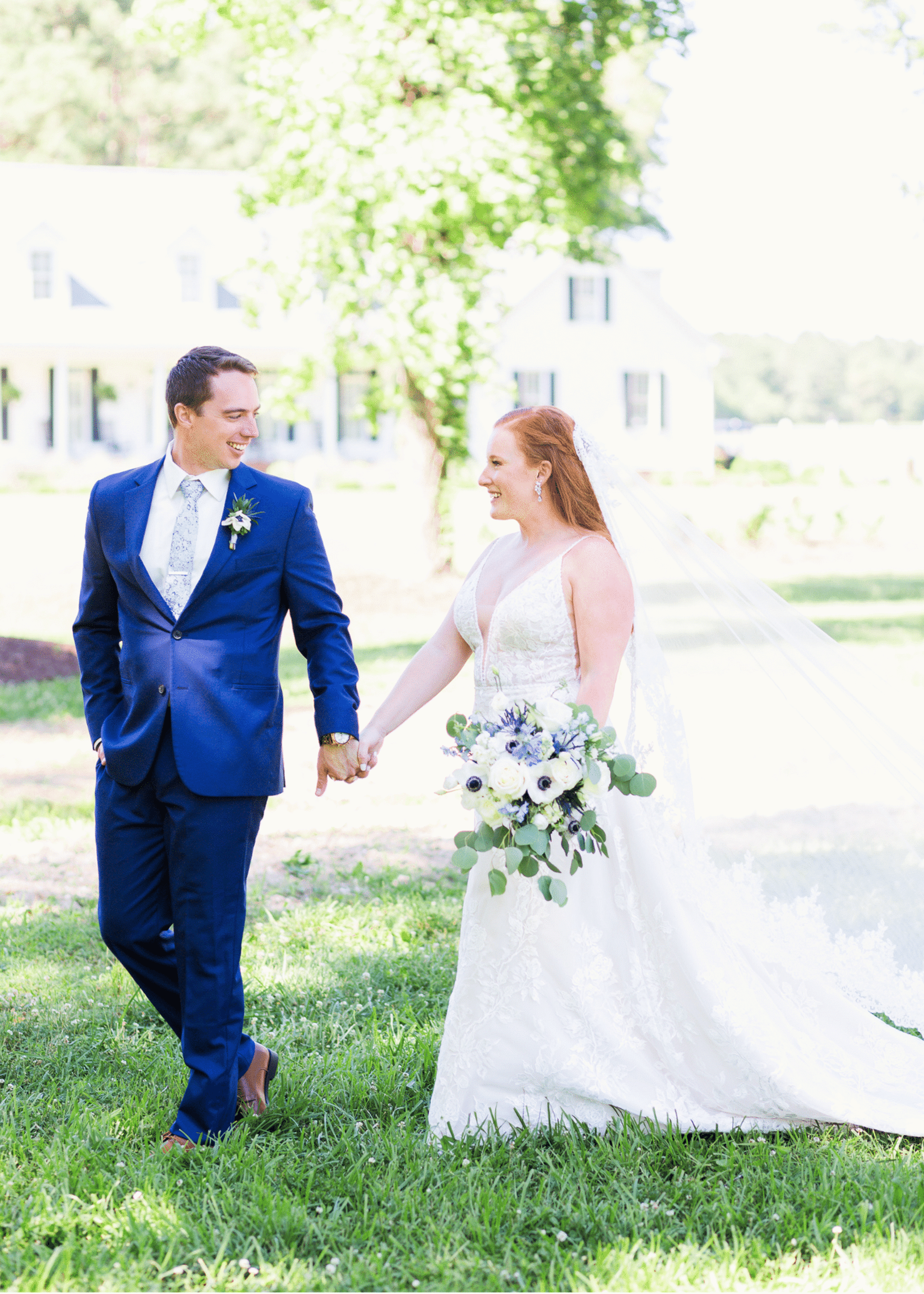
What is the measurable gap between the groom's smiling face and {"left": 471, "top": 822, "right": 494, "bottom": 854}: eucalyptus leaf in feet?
4.10

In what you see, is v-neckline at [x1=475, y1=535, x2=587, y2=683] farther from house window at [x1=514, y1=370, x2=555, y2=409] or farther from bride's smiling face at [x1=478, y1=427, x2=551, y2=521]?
house window at [x1=514, y1=370, x2=555, y2=409]

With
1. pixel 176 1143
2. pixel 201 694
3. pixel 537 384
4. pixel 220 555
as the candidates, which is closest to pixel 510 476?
pixel 220 555

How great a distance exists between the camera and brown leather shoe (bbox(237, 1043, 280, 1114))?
407 cm

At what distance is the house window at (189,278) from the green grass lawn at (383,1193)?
33436 millimetres

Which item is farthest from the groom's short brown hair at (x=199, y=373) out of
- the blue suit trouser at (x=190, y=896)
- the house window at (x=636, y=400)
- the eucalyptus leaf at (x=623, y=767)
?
the house window at (x=636, y=400)

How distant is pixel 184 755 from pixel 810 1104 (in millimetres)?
2105

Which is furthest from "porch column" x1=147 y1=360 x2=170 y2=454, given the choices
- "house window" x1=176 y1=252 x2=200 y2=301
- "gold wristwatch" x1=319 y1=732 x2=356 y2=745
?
"gold wristwatch" x1=319 y1=732 x2=356 y2=745

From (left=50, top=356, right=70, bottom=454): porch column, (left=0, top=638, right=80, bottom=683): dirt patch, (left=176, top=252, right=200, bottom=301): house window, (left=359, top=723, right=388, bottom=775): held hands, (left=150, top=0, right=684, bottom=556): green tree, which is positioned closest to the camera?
(left=359, top=723, right=388, bottom=775): held hands

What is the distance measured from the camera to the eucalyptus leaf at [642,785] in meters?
3.69

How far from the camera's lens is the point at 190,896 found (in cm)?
381

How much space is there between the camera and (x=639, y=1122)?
12.9 feet

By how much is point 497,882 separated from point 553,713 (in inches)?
20.0

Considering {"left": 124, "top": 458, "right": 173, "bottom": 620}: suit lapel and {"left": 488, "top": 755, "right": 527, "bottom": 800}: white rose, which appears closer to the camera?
{"left": 488, "top": 755, "right": 527, "bottom": 800}: white rose

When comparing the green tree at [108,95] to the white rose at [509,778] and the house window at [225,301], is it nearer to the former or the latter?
the house window at [225,301]
